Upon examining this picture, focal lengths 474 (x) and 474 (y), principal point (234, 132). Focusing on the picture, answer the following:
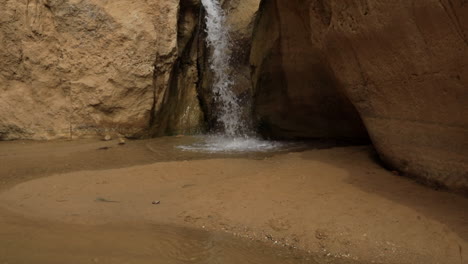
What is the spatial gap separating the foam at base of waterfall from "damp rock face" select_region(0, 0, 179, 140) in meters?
1.05

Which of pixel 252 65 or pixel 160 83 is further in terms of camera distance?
pixel 252 65

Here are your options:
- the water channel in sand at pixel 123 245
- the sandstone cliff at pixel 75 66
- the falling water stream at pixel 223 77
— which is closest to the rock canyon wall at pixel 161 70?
the sandstone cliff at pixel 75 66

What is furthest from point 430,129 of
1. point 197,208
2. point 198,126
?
point 198,126

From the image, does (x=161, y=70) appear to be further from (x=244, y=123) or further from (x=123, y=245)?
(x=123, y=245)

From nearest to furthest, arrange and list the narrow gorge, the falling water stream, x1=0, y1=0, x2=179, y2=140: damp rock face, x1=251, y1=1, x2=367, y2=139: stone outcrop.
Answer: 1. the narrow gorge
2. x1=251, y1=1, x2=367, y2=139: stone outcrop
3. x1=0, y1=0, x2=179, y2=140: damp rock face
4. the falling water stream

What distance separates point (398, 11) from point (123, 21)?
430cm

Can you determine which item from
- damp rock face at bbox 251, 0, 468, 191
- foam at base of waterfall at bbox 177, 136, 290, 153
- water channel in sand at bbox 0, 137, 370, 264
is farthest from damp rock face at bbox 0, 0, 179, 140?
water channel in sand at bbox 0, 137, 370, 264

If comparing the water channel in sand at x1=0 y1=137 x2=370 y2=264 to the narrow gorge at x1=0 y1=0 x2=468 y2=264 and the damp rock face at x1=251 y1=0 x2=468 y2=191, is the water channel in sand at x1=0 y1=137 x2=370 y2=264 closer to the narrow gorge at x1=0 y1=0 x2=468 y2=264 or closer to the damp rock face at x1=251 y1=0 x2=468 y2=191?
the narrow gorge at x1=0 y1=0 x2=468 y2=264

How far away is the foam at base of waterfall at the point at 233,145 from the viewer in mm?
6027

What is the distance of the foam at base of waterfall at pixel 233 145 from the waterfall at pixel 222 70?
2.16ft

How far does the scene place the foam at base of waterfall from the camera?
603cm

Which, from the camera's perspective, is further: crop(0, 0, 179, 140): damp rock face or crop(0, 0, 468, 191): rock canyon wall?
crop(0, 0, 179, 140): damp rock face

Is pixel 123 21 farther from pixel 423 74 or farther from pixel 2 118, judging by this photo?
pixel 423 74

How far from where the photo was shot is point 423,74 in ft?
10.8
